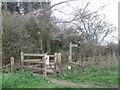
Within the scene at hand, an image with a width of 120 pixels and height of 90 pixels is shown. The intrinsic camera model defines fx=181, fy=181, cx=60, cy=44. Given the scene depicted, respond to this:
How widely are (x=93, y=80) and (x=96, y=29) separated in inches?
315

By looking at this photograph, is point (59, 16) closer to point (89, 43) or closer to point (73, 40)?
point (73, 40)

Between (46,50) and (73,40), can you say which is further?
(73,40)

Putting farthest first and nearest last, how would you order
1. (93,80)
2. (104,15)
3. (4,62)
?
(104,15) < (4,62) < (93,80)

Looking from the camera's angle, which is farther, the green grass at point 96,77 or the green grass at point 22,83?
the green grass at point 96,77

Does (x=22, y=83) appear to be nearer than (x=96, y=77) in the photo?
Yes

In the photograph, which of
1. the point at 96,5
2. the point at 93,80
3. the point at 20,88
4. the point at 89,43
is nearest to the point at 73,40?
the point at 89,43

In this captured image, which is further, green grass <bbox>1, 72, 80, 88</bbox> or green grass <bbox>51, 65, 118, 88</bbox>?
green grass <bbox>51, 65, 118, 88</bbox>

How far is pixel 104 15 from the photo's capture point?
44.1ft

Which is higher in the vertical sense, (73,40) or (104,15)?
(104,15)

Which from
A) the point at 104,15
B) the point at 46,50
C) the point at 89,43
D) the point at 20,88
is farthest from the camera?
the point at 104,15

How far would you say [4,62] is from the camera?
10.1 m

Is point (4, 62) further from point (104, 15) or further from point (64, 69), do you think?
point (104, 15)

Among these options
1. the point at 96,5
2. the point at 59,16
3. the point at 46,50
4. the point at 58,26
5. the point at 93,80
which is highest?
the point at 96,5

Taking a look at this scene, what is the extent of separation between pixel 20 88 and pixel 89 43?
8099 mm
